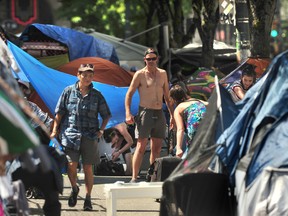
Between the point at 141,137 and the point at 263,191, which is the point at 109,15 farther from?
the point at 263,191

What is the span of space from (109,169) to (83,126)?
4486 mm

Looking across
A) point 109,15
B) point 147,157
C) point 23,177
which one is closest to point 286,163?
point 23,177

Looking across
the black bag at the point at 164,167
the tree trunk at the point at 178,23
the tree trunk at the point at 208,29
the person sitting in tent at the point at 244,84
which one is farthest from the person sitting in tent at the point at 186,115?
the tree trunk at the point at 178,23

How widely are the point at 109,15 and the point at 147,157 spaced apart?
2410 cm

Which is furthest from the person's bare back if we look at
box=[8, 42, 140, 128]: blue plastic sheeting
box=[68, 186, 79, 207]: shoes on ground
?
box=[68, 186, 79, 207]: shoes on ground

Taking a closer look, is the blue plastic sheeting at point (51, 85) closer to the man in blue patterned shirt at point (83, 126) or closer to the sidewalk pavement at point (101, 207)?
the sidewalk pavement at point (101, 207)

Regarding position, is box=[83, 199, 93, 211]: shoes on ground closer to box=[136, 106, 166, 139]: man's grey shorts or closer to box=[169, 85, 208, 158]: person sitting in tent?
box=[169, 85, 208, 158]: person sitting in tent

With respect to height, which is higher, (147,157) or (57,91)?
(57,91)

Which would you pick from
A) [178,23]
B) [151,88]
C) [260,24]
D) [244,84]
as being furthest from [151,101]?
[178,23]

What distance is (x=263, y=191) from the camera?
7035 mm

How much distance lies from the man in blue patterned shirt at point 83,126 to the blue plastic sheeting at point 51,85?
2.72 metres

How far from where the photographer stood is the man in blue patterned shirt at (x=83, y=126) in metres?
11.5

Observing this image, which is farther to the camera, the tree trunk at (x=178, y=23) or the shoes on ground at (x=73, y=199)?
the tree trunk at (x=178, y=23)

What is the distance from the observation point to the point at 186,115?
443 inches
